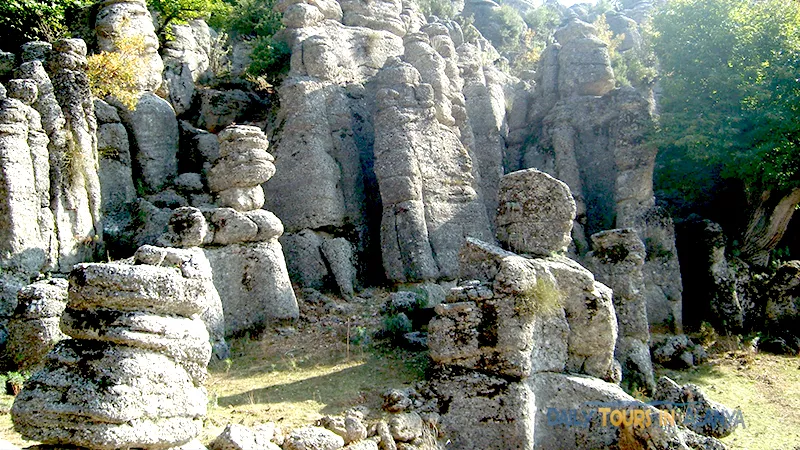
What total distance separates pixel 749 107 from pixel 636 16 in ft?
92.3

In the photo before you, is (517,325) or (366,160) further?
(366,160)

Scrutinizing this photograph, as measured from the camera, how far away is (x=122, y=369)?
18.1 feet

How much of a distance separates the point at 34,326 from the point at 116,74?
776 centimetres

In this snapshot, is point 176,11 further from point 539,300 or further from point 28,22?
point 539,300

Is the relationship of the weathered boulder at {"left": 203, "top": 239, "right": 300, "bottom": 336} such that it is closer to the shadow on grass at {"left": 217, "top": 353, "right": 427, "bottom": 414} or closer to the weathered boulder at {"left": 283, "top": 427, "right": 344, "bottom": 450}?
the shadow on grass at {"left": 217, "top": 353, "right": 427, "bottom": 414}

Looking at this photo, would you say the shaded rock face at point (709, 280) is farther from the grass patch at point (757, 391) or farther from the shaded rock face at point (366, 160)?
the shaded rock face at point (366, 160)

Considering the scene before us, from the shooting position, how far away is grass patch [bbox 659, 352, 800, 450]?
9.79 metres

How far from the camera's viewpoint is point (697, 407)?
32.0 ft

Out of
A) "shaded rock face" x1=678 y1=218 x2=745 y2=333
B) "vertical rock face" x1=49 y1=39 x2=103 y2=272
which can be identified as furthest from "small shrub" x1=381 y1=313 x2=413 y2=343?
"shaded rock face" x1=678 y1=218 x2=745 y2=333

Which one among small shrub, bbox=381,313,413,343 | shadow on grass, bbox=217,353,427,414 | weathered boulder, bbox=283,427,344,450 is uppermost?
small shrub, bbox=381,313,413,343

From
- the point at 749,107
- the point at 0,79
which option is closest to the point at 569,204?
the point at 749,107

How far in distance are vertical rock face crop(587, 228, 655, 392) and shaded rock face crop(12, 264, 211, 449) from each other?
800 cm

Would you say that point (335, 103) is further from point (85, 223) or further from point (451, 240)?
point (85, 223)

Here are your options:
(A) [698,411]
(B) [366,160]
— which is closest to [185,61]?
(B) [366,160]
